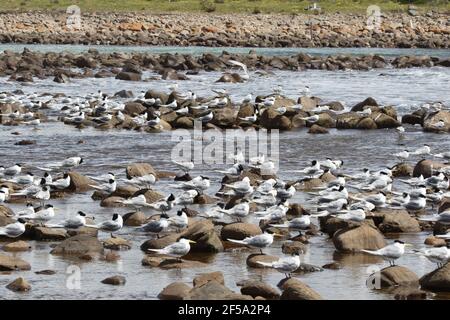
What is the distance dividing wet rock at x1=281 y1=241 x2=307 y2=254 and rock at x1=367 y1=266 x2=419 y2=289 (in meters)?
1.84

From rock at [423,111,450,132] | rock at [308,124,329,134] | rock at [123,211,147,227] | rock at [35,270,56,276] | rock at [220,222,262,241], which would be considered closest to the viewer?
rock at [35,270,56,276]

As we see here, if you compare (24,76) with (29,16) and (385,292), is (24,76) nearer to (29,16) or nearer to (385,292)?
(385,292)

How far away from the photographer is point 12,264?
14117 millimetres

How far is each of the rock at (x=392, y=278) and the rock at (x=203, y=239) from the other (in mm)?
2699

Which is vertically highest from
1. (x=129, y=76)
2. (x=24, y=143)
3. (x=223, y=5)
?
(x=223, y=5)

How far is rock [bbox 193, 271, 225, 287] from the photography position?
13.2m

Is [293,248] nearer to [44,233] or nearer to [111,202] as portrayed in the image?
[44,233]

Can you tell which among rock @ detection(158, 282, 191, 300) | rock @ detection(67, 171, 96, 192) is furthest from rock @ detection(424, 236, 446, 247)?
rock @ detection(67, 171, 96, 192)

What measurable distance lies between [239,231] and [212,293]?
3611 mm

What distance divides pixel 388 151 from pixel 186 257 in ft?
41.9

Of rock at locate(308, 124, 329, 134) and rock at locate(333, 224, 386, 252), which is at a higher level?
rock at locate(333, 224, 386, 252)

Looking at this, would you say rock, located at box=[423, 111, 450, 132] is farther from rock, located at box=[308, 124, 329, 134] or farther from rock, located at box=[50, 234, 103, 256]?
rock, located at box=[50, 234, 103, 256]

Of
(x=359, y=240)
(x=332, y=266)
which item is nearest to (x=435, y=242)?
(x=359, y=240)

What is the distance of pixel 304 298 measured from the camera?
1248 centimetres
